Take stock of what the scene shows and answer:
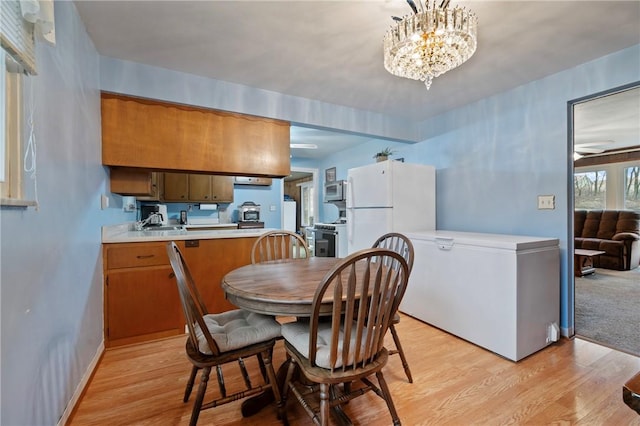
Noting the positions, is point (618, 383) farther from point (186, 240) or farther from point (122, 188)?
point (122, 188)

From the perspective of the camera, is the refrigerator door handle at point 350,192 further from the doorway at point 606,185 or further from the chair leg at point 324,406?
the chair leg at point 324,406

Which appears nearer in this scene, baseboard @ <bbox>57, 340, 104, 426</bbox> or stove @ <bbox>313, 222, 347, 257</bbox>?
baseboard @ <bbox>57, 340, 104, 426</bbox>

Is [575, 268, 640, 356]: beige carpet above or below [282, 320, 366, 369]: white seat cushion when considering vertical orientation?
below

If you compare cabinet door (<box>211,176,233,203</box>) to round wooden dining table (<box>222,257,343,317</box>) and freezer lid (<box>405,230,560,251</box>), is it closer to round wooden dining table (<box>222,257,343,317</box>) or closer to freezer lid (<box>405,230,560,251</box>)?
round wooden dining table (<box>222,257,343,317</box>)

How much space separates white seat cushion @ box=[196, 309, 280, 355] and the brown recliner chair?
5272 millimetres

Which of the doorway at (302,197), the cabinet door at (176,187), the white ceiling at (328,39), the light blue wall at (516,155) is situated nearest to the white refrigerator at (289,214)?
the doorway at (302,197)

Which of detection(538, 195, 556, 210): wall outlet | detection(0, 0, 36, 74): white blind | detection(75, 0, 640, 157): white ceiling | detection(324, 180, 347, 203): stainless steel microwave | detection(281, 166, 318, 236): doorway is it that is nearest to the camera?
detection(0, 0, 36, 74): white blind

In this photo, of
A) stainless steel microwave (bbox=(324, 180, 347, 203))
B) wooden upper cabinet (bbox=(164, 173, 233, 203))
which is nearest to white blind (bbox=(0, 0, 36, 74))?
wooden upper cabinet (bbox=(164, 173, 233, 203))

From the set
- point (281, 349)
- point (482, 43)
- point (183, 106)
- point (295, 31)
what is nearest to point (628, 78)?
point (482, 43)

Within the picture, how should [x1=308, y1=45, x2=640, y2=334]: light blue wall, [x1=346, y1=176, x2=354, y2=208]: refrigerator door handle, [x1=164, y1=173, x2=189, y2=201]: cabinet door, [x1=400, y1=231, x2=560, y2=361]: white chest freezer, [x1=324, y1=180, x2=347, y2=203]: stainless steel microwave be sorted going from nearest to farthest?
[x1=400, y1=231, x2=560, y2=361]: white chest freezer, [x1=308, y1=45, x2=640, y2=334]: light blue wall, [x1=346, y1=176, x2=354, y2=208]: refrigerator door handle, [x1=164, y1=173, x2=189, y2=201]: cabinet door, [x1=324, y1=180, x2=347, y2=203]: stainless steel microwave

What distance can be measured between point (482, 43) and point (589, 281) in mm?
4269

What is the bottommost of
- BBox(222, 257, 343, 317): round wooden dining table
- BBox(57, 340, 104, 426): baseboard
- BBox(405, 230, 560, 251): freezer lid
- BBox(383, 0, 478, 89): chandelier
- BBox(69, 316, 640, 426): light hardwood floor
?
BBox(69, 316, 640, 426): light hardwood floor

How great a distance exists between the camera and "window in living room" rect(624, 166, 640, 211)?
5297 mm

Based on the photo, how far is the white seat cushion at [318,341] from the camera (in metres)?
1.19
